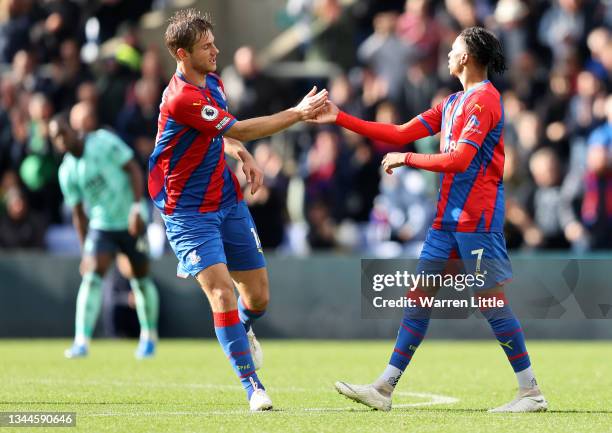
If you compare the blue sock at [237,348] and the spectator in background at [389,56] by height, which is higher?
the spectator in background at [389,56]

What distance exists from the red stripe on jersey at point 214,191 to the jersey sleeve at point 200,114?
1.38ft

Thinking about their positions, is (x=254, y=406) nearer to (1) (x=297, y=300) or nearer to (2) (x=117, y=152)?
(2) (x=117, y=152)

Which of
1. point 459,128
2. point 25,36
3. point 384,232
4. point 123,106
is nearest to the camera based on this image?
point 459,128

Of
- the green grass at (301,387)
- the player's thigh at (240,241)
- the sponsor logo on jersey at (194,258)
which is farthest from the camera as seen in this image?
the player's thigh at (240,241)

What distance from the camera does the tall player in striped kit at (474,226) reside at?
26.4 feet

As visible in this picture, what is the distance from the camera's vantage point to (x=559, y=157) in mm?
15703

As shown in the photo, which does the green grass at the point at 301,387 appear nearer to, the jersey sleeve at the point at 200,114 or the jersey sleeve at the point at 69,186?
the jersey sleeve at the point at 69,186

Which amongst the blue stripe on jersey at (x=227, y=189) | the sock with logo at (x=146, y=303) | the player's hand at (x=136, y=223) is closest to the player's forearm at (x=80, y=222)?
the sock with logo at (x=146, y=303)

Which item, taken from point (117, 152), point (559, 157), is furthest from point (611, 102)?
→ point (117, 152)

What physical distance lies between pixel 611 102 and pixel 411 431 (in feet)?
29.6

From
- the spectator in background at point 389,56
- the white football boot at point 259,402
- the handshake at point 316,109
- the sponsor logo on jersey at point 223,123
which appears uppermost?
the spectator in background at point 389,56

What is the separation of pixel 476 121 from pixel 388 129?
778 millimetres

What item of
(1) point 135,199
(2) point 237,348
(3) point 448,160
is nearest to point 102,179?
(1) point 135,199

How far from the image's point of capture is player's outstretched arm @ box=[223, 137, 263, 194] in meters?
8.53
